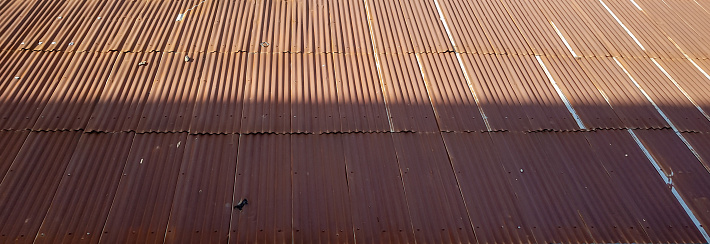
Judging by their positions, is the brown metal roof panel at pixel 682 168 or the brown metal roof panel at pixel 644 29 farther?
the brown metal roof panel at pixel 644 29

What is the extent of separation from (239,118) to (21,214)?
94.2 inches

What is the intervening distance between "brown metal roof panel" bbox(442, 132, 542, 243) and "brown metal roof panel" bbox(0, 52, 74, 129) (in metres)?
5.09

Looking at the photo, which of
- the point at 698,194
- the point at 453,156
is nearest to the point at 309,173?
the point at 453,156

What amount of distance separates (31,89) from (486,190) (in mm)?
5829

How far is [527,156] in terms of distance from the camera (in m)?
5.55

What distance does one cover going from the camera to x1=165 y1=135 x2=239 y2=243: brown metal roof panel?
441 centimetres

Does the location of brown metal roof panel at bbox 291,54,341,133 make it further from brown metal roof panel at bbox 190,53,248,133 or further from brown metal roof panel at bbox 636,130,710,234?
brown metal roof panel at bbox 636,130,710,234

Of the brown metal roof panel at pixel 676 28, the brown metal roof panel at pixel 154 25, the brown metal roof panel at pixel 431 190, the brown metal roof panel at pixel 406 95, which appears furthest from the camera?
the brown metal roof panel at pixel 676 28

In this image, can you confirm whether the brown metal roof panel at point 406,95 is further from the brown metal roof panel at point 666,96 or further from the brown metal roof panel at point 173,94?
the brown metal roof panel at point 666,96

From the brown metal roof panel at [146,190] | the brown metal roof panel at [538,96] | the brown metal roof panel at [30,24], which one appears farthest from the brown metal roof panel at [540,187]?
the brown metal roof panel at [30,24]

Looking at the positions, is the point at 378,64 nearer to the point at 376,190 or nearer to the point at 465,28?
the point at 465,28

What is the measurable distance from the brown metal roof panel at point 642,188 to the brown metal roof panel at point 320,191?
3144 millimetres

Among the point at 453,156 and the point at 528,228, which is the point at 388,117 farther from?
the point at 528,228

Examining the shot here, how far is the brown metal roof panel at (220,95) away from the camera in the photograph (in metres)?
5.57
